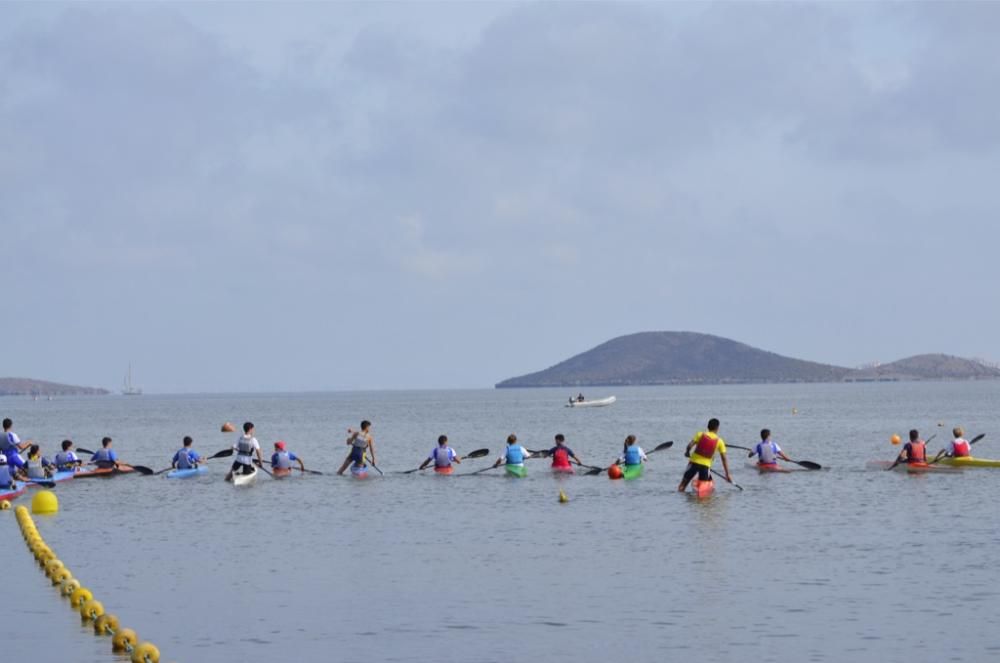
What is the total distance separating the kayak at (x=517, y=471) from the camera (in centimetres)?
4234

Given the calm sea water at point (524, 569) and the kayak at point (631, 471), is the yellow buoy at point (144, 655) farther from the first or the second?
the kayak at point (631, 471)

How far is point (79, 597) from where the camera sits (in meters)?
19.4

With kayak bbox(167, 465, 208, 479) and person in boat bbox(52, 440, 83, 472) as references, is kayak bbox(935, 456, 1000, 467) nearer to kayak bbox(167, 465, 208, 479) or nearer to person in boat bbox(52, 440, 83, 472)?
kayak bbox(167, 465, 208, 479)

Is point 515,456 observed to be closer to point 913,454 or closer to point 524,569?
point 913,454

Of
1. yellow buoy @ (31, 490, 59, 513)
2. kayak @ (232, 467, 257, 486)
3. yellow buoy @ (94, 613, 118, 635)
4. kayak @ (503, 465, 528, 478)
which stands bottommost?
yellow buoy @ (94, 613, 118, 635)

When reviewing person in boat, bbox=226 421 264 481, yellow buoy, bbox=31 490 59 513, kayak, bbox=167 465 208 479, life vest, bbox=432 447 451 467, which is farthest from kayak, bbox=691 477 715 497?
kayak, bbox=167 465 208 479

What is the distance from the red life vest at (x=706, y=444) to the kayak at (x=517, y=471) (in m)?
9.86

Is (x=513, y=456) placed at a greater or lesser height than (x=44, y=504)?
greater

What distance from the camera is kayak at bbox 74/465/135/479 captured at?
42281mm

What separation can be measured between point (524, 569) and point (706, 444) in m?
11.2

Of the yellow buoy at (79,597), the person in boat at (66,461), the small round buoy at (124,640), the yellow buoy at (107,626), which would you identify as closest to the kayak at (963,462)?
the person in boat at (66,461)

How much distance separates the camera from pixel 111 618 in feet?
57.5

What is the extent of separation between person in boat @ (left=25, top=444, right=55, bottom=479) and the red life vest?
19.6m

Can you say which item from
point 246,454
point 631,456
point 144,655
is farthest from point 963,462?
point 144,655
